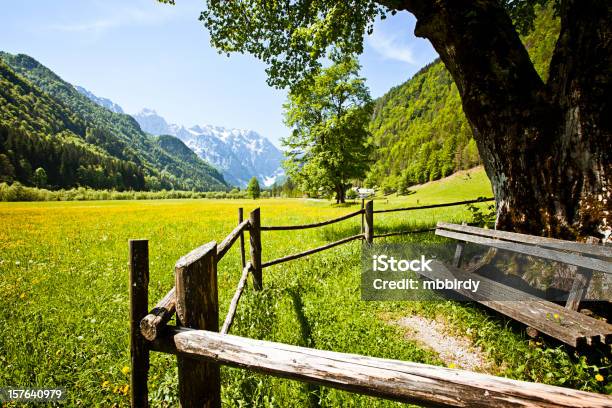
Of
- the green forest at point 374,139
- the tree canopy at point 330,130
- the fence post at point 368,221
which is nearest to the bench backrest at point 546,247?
the fence post at point 368,221

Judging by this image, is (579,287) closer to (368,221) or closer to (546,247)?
(546,247)

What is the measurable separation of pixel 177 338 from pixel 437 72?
589 feet

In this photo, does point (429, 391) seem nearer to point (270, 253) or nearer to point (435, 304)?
point (435, 304)

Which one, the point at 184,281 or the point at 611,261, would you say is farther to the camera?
the point at 611,261

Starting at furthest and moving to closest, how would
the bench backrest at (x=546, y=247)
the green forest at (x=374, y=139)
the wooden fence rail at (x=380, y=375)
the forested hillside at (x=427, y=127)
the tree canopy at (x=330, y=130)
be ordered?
the green forest at (x=374, y=139)
the forested hillside at (x=427, y=127)
the tree canopy at (x=330, y=130)
the bench backrest at (x=546, y=247)
the wooden fence rail at (x=380, y=375)

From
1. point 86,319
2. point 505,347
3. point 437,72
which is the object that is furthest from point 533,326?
point 437,72

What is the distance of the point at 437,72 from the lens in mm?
150875

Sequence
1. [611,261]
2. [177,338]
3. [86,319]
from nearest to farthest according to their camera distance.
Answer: [177,338] < [611,261] < [86,319]

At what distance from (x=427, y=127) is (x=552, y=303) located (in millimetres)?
132640

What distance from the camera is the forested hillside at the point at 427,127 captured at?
79250 millimetres

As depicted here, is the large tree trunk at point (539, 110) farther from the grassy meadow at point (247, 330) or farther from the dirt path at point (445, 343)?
the dirt path at point (445, 343)

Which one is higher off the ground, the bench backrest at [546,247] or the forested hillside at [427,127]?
the forested hillside at [427,127]

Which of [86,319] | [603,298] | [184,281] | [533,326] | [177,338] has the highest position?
[184,281]

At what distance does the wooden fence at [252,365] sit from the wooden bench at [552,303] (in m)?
2.84
